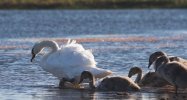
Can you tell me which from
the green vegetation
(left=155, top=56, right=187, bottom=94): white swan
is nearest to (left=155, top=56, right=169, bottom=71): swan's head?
(left=155, top=56, right=187, bottom=94): white swan

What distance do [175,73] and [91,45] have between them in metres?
10.5

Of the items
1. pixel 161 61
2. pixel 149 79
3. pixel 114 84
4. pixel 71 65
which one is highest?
pixel 161 61

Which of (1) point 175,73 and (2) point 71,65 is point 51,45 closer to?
(2) point 71,65

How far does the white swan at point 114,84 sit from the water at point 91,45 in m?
0.38

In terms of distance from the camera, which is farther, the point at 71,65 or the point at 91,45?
the point at 91,45

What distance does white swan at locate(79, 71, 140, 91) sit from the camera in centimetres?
1566

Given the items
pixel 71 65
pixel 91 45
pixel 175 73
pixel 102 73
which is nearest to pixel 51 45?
pixel 71 65

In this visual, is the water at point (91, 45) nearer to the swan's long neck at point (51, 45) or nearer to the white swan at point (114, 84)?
the white swan at point (114, 84)

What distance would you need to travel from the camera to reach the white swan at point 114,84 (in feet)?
51.4

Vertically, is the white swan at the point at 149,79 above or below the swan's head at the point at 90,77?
below

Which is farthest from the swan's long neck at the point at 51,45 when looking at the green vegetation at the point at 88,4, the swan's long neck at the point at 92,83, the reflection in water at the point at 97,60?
the green vegetation at the point at 88,4

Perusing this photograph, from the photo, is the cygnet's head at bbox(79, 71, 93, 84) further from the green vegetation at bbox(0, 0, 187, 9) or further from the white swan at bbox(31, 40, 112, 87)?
the green vegetation at bbox(0, 0, 187, 9)

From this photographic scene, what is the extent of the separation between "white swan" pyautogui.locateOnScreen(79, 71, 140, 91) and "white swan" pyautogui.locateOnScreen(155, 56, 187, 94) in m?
0.58

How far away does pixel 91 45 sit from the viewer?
25.8 metres
